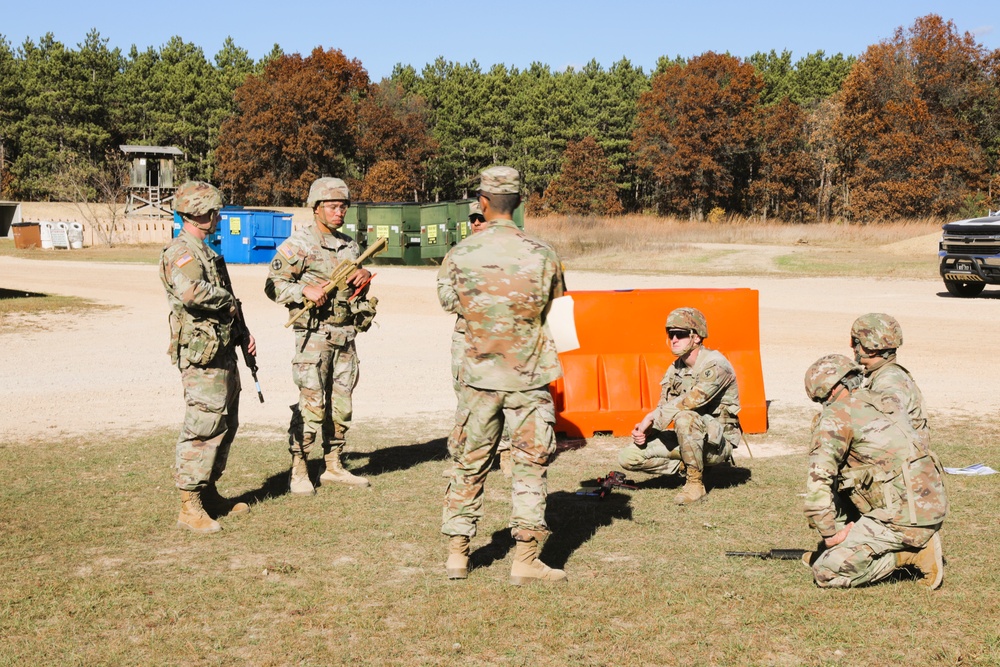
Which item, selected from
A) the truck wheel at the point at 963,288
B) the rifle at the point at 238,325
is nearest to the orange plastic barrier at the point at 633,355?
the rifle at the point at 238,325

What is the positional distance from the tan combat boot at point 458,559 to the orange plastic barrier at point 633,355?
4.09 metres

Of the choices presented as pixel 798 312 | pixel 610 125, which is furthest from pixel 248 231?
pixel 610 125

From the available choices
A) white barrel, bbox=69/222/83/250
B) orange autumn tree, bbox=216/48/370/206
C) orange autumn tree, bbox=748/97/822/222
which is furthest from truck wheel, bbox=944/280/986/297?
orange autumn tree, bbox=216/48/370/206

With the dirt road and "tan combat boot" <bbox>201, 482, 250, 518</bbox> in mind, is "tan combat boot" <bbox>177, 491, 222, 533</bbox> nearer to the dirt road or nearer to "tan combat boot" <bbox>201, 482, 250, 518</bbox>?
"tan combat boot" <bbox>201, 482, 250, 518</bbox>

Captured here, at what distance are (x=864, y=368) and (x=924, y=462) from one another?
70cm

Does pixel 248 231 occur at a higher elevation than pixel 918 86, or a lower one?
lower

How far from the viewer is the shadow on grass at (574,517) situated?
20.6 feet

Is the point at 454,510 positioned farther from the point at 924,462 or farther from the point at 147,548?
the point at 924,462

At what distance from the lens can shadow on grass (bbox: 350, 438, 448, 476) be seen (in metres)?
8.58

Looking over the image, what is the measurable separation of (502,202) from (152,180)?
6604cm

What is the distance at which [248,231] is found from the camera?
1435 inches

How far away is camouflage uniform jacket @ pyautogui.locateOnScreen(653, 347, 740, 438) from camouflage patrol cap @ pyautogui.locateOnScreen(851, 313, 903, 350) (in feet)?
5.85

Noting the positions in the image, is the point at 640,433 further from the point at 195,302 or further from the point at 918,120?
the point at 918,120

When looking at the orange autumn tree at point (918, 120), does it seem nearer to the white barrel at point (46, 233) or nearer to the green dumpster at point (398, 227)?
the green dumpster at point (398, 227)
